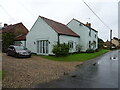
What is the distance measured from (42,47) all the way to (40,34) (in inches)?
93.3

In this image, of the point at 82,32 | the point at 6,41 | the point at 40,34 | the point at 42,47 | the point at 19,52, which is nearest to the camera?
the point at 19,52

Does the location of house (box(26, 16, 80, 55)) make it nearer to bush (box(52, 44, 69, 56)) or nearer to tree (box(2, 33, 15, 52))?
bush (box(52, 44, 69, 56))

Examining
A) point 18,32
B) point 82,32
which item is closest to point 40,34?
point 82,32

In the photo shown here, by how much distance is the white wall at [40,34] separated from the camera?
21938 millimetres

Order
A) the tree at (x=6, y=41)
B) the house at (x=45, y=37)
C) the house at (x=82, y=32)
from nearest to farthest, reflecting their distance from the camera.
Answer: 1. the house at (x=45, y=37)
2. the tree at (x=6, y=41)
3. the house at (x=82, y=32)

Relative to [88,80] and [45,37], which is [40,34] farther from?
[88,80]

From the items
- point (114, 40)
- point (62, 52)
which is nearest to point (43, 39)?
point (62, 52)

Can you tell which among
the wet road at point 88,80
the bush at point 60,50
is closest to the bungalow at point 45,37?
the bush at point 60,50

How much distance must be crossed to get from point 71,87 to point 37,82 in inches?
79.9

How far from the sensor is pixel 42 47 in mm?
23203

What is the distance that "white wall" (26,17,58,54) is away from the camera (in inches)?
864

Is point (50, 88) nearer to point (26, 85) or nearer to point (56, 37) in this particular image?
point (26, 85)

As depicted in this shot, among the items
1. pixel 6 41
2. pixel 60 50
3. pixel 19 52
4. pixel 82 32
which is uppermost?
pixel 82 32

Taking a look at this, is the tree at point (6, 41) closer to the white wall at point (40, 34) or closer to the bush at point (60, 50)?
the white wall at point (40, 34)
